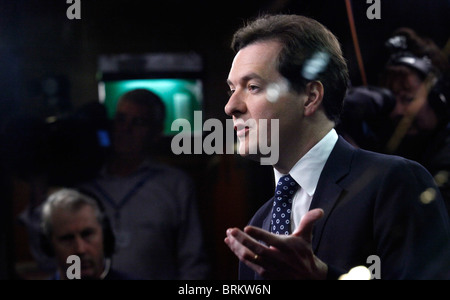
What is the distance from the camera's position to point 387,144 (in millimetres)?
1568

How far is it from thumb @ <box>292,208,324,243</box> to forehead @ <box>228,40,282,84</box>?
0.39 m

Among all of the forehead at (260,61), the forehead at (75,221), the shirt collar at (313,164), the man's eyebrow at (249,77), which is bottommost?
the forehead at (75,221)

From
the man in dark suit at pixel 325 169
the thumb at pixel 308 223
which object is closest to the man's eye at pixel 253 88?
the man in dark suit at pixel 325 169

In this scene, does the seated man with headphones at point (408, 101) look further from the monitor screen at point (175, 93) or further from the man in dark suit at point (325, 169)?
the monitor screen at point (175, 93)

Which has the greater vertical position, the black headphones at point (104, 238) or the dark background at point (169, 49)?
the dark background at point (169, 49)

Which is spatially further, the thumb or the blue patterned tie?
the blue patterned tie

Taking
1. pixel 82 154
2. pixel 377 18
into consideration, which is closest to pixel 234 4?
pixel 377 18

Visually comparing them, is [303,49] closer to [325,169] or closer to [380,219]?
[325,169]

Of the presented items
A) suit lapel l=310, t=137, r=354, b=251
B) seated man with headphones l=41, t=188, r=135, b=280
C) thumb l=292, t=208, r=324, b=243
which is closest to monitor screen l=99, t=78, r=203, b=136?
seated man with headphones l=41, t=188, r=135, b=280

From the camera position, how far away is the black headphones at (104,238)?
1.79m

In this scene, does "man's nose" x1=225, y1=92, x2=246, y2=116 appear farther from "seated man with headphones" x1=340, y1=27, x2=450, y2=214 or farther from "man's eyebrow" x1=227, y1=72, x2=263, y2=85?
"seated man with headphones" x1=340, y1=27, x2=450, y2=214

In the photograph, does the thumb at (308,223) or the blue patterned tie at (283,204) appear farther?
the blue patterned tie at (283,204)

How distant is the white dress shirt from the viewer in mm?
1380

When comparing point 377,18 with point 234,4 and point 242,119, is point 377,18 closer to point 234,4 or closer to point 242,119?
point 234,4
